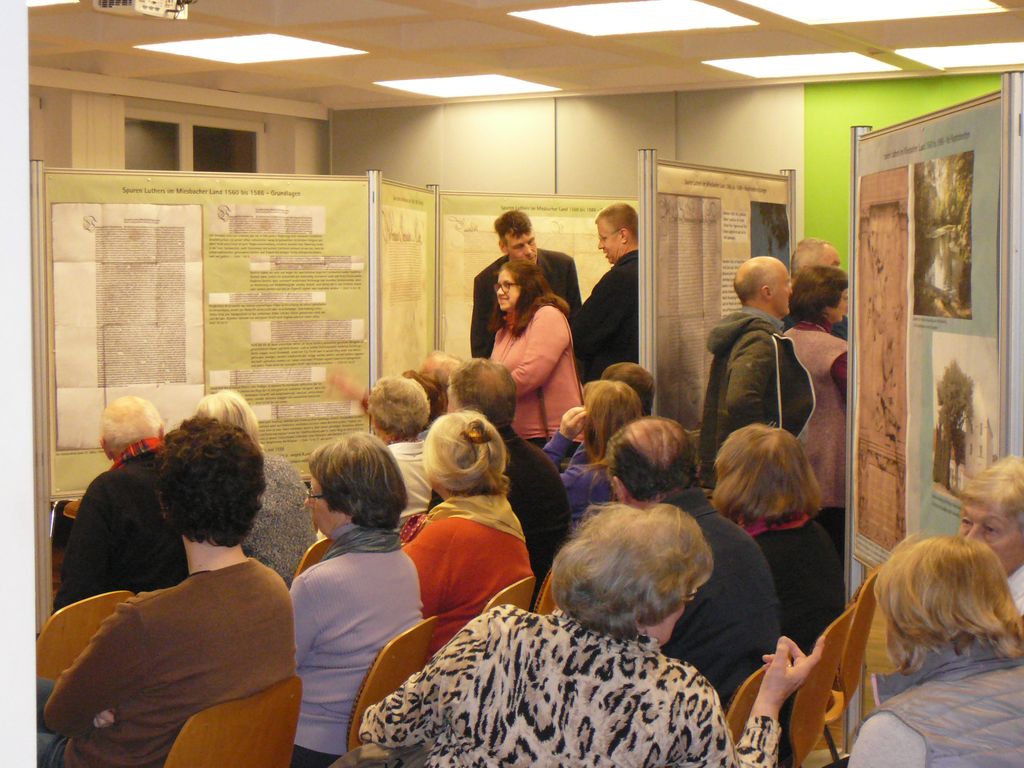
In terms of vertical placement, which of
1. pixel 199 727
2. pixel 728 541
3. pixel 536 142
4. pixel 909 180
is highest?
pixel 536 142

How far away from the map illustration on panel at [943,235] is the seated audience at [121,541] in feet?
7.45

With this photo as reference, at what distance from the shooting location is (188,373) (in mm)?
5191

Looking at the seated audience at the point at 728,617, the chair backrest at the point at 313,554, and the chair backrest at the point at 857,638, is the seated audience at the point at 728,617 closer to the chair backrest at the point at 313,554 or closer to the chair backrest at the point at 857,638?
the chair backrest at the point at 857,638

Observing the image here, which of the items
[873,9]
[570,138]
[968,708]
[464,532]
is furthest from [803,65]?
[968,708]

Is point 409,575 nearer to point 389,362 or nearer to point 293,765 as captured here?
point 293,765

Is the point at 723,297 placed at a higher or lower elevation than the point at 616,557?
higher

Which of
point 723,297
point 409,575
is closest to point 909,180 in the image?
point 409,575

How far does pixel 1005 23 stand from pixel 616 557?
6575 millimetres

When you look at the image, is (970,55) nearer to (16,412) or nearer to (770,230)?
(770,230)

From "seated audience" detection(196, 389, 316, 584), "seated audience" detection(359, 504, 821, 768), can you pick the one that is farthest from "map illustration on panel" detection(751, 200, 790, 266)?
"seated audience" detection(359, 504, 821, 768)

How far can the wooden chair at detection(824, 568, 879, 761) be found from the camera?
3.21 metres

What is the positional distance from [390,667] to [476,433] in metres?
0.97

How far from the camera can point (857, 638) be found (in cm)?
336

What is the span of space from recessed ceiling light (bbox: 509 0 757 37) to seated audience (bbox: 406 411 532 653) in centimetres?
397
